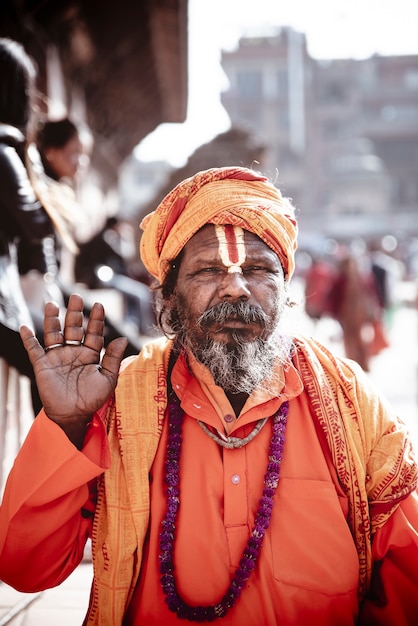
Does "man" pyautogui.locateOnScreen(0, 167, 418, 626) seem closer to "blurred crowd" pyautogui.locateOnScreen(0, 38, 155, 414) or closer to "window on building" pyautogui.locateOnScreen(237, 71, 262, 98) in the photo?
"blurred crowd" pyautogui.locateOnScreen(0, 38, 155, 414)

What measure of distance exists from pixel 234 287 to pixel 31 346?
1.87ft

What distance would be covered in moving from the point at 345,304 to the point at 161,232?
657cm

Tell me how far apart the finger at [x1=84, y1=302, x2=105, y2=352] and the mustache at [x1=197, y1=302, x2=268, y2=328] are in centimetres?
31

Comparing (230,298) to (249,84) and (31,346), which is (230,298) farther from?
(249,84)

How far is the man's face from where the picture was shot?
1.72 m

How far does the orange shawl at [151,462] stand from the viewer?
5.14ft

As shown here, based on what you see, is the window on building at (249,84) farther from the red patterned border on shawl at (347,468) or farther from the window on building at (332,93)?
the red patterned border on shawl at (347,468)

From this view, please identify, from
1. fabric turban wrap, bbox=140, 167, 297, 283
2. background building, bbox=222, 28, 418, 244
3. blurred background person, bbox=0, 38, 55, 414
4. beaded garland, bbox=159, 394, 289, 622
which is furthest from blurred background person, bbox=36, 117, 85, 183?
background building, bbox=222, 28, 418, 244

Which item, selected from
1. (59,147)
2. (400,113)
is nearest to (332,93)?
(400,113)

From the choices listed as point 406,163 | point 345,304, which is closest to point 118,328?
point 345,304

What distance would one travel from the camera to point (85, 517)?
5.52 ft

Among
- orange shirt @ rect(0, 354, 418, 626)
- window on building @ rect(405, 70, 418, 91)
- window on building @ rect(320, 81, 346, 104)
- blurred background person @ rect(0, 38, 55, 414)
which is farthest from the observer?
window on building @ rect(405, 70, 418, 91)

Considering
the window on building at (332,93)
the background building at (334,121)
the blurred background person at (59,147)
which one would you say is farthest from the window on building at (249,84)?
the blurred background person at (59,147)

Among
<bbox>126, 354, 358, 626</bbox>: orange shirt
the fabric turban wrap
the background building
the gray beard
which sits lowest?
<bbox>126, 354, 358, 626</bbox>: orange shirt
